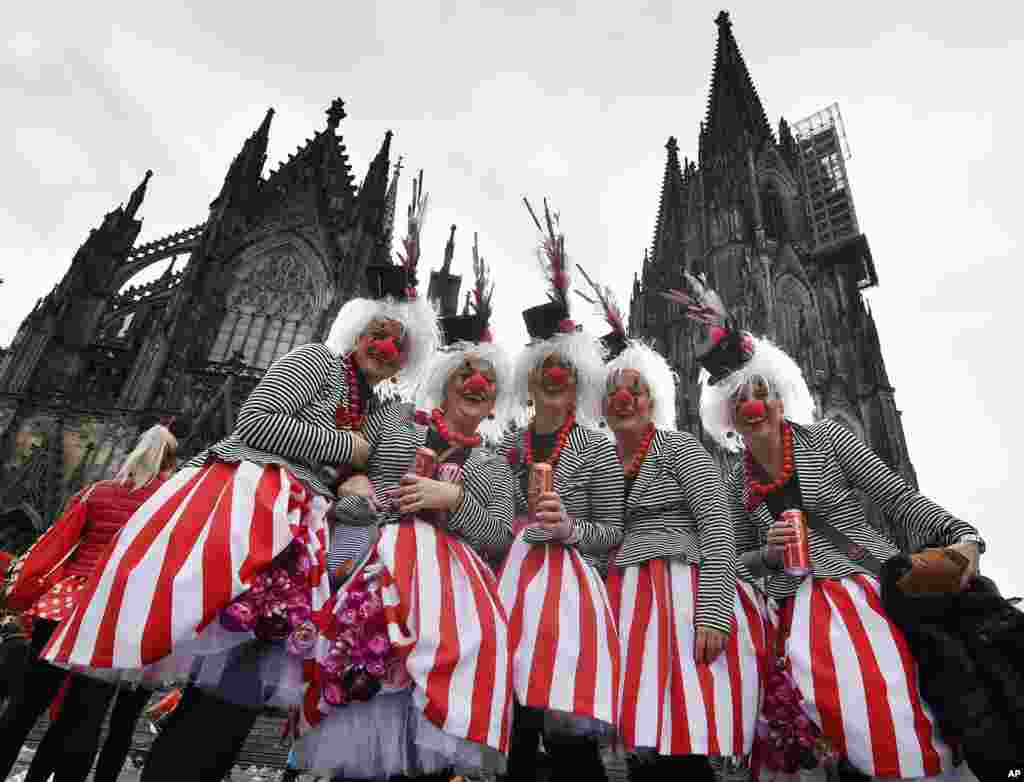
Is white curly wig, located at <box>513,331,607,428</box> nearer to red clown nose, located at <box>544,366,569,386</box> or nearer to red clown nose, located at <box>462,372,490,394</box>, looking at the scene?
red clown nose, located at <box>544,366,569,386</box>

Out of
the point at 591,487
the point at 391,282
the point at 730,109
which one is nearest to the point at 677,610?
the point at 591,487

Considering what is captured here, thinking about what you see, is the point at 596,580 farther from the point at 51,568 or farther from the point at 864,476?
the point at 51,568

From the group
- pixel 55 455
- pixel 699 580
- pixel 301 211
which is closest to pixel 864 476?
pixel 699 580

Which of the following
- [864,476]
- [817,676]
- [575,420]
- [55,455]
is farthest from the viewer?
[55,455]

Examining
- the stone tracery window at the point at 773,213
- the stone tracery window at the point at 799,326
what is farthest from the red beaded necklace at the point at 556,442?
the stone tracery window at the point at 773,213

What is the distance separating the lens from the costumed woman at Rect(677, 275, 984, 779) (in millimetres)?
2281

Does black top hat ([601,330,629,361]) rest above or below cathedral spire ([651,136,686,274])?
below

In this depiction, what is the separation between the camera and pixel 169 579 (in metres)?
1.93

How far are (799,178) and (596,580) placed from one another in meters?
37.5

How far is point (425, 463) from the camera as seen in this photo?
2592mm

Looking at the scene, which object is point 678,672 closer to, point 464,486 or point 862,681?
point 862,681

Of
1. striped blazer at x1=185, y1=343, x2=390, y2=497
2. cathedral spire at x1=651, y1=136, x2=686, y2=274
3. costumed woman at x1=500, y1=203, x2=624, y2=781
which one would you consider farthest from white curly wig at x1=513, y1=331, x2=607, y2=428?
cathedral spire at x1=651, y1=136, x2=686, y2=274

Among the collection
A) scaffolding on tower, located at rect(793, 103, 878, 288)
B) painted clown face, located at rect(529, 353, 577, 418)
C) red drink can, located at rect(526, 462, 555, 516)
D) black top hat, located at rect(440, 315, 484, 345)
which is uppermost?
scaffolding on tower, located at rect(793, 103, 878, 288)

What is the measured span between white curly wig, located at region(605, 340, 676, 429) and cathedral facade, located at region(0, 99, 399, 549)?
42.3ft
